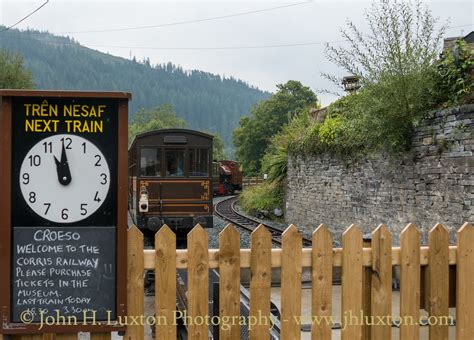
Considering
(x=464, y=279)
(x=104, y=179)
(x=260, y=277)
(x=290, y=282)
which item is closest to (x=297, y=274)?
(x=290, y=282)

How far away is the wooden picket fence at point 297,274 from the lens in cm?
306

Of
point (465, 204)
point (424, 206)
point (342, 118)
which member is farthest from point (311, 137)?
point (465, 204)

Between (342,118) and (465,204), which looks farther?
(342,118)

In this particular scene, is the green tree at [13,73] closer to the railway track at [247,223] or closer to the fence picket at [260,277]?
the railway track at [247,223]

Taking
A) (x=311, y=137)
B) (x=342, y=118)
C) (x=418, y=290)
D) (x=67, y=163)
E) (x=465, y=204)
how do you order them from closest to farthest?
(x=67, y=163) < (x=418, y=290) < (x=465, y=204) < (x=342, y=118) < (x=311, y=137)

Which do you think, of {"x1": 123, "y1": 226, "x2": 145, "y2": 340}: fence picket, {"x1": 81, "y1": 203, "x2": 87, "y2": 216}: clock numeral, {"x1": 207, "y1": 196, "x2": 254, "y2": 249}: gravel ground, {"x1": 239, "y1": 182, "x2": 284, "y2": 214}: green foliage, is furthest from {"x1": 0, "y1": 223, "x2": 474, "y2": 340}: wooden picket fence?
{"x1": 239, "y1": 182, "x2": 284, "y2": 214}: green foliage

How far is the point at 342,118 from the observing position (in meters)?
14.5

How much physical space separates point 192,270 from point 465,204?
6955mm

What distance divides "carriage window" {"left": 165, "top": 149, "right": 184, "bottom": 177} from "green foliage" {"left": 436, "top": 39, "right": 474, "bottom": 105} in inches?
238

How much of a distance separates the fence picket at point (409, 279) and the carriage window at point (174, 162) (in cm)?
989

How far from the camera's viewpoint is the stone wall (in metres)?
8.91

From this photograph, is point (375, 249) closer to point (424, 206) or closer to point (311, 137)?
point (424, 206)

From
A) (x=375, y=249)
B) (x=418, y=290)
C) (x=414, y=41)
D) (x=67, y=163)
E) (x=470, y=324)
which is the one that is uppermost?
(x=414, y=41)

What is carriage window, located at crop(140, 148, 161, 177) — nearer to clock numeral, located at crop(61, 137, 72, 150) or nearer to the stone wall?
the stone wall
